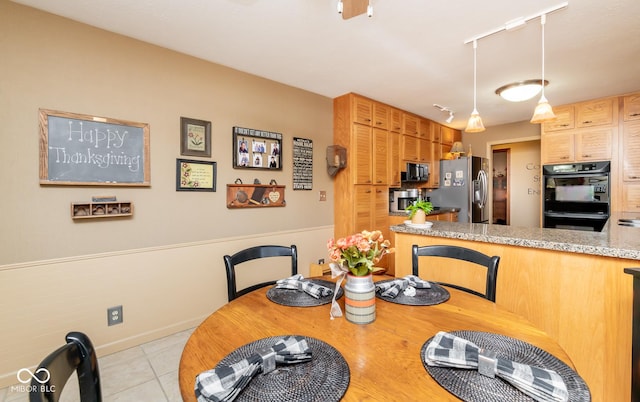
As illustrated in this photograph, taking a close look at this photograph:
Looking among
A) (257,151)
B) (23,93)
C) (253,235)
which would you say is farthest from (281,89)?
(23,93)

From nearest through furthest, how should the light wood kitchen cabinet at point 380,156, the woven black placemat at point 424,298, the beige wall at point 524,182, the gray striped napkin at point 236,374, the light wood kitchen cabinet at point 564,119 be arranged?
the gray striped napkin at point 236,374 → the woven black placemat at point 424,298 → the light wood kitchen cabinet at point 380,156 → the light wood kitchen cabinet at point 564,119 → the beige wall at point 524,182

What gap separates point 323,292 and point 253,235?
1787 mm

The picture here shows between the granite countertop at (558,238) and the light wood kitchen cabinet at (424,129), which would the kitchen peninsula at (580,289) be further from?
the light wood kitchen cabinet at (424,129)

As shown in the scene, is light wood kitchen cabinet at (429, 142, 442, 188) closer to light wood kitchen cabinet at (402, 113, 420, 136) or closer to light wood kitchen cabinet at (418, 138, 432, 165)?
light wood kitchen cabinet at (418, 138, 432, 165)

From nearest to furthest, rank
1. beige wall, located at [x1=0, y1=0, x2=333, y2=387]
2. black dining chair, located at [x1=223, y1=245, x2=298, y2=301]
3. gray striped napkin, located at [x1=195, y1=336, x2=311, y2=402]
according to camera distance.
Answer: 1. gray striped napkin, located at [x1=195, y1=336, x2=311, y2=402]
2. black dining chair, located at [x1=223, y1=245, x2=298, y2=301]
3. beige wall, located at [x1=0, y1=0, x2=333, y2=387]

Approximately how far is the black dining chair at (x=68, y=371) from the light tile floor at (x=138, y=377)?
1.28m

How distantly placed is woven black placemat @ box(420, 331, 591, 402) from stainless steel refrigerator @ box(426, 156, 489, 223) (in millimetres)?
4038

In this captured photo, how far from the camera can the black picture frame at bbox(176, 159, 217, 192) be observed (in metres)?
2.50

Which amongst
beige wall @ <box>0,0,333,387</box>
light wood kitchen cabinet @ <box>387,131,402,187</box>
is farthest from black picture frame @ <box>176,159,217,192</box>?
light wood kitchen cabinet @ <box>387,131,402,187</box>

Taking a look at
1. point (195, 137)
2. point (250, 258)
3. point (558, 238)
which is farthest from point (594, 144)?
point (195, 137)

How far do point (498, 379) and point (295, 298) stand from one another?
0.81m

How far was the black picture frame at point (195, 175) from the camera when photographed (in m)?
2.50

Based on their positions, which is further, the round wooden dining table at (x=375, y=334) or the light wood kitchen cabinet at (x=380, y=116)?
the light wood kitchen cabinet at (x=380, y=116)

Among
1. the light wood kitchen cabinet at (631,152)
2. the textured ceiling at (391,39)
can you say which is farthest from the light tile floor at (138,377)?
the light wood kitchen cabinet at (631,152)
